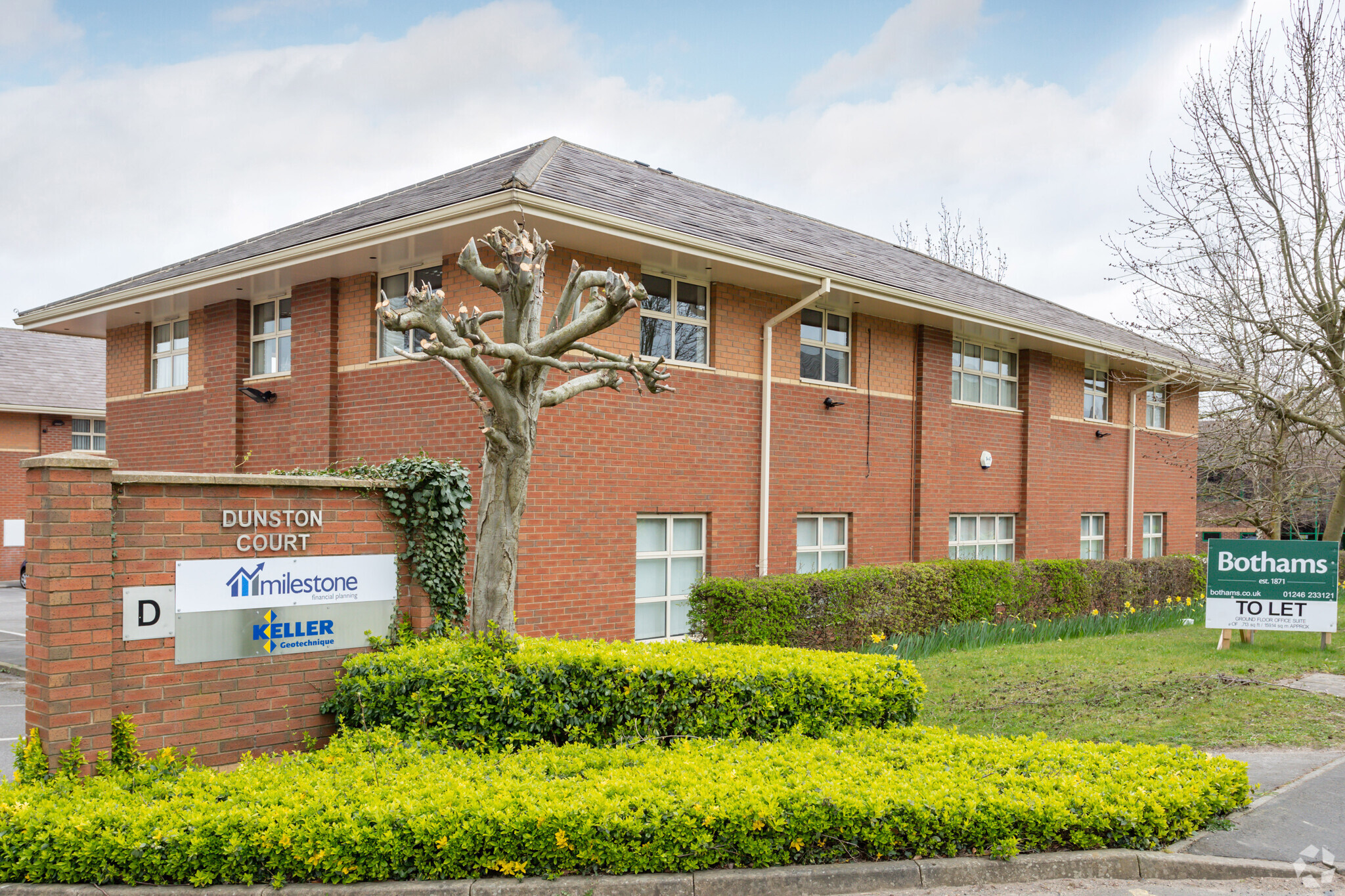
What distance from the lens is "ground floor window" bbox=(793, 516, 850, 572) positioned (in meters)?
13.8

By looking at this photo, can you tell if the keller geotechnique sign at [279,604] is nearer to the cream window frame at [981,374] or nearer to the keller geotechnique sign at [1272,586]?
the keller geotechnique sign at [1272,586]

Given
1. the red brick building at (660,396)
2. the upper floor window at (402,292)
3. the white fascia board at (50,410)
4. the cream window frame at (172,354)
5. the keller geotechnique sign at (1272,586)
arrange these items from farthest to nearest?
the white fascia board at (50,410) < the cream window frame at (172,354) < the keller geotechnique sign at (1272,586) < the upper floor window at (402,292) < the red brick building at (660,396)

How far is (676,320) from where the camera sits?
39.7ft

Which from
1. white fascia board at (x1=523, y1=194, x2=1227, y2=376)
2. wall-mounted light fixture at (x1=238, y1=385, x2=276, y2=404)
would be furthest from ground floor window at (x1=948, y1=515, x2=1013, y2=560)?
wall-mounted light fixture at (x1=238, y1=385, x2=276, y2=404)

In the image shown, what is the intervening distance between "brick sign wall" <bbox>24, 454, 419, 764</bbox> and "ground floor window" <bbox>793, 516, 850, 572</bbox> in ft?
25.0

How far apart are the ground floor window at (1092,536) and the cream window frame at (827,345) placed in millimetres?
7655

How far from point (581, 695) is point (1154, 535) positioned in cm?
1923

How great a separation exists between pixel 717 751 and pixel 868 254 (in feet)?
41.3

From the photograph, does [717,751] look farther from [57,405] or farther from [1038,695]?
[57,405]

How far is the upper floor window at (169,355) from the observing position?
49.3 ft

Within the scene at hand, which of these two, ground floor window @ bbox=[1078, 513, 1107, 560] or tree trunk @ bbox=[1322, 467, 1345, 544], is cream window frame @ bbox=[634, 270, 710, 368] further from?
ground floor window @ bbox=[1078, 513, 1107, 560]

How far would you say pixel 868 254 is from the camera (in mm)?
17000

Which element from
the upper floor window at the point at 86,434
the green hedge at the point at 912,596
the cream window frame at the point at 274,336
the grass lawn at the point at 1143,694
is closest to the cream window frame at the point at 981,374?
the green hedge at the point at 912,596

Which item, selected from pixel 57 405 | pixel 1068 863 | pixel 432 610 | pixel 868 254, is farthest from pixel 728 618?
pixel 57 405
